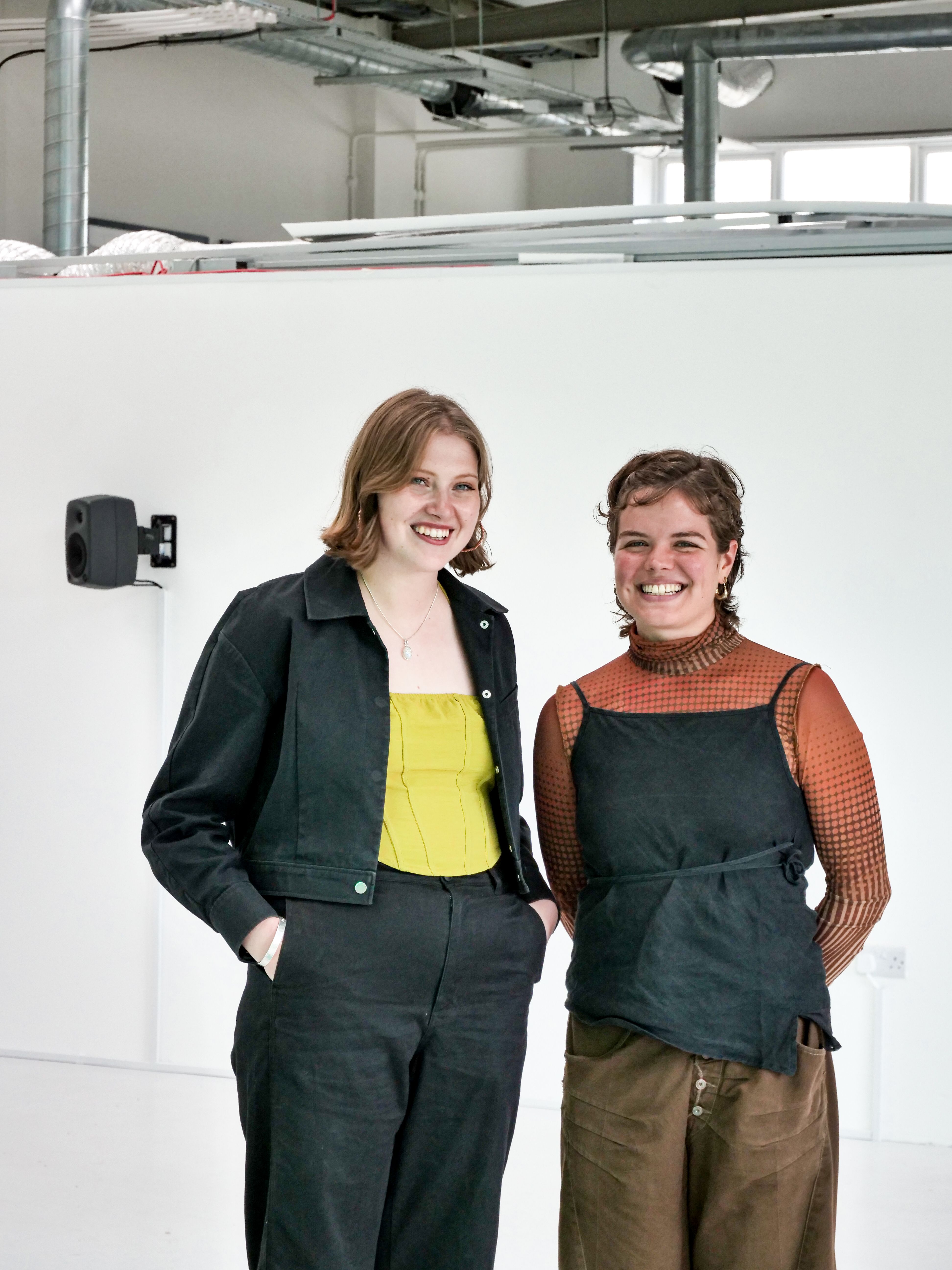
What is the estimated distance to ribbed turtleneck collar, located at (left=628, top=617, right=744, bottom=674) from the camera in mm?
1795

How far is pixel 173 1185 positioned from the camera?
328 centimetres

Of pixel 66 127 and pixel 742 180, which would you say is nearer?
pixel 66 127

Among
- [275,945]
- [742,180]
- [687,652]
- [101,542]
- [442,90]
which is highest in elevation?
[742,180]

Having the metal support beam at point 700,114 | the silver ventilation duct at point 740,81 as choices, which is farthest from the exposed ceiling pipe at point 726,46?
the silver ventilation duct at point 740,81

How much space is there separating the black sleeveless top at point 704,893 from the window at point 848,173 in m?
8.90

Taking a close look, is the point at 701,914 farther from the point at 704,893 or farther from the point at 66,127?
the point at 66,127

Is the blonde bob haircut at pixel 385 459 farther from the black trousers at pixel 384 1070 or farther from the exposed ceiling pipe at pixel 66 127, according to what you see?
the exposed ceiling pipe at pixel 66 127

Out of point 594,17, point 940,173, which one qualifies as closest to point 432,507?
point 594,17

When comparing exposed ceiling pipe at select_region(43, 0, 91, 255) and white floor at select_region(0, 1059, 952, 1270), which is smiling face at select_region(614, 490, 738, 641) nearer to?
white floor at select_region(0, 1059, 952, 1270)

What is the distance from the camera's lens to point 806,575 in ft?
11.5

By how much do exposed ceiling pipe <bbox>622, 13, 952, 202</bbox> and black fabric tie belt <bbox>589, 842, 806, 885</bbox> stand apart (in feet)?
17.2

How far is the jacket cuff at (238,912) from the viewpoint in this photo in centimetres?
174

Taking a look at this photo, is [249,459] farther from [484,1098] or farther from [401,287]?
[484,1098]

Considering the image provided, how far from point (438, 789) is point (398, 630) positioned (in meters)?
0.24
